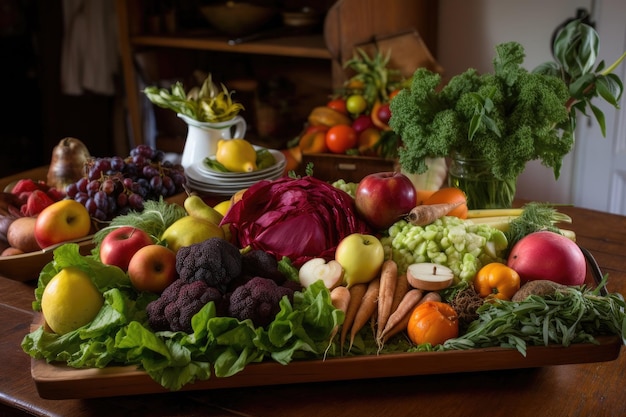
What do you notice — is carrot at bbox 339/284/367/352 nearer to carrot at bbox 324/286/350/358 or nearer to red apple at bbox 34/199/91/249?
carrot at bbox 324/286/350/358

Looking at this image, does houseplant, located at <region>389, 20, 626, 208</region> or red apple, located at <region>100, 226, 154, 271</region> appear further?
houseplant, located at <region>389, 20, 626, 208</region>

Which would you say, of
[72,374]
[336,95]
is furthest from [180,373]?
[336,95]

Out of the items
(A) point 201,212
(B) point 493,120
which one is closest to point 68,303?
(A) point 201,212

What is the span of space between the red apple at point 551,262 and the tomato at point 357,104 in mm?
1138

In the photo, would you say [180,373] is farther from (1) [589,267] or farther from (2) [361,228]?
(1) [589,267]

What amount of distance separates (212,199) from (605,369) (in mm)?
Result: 1041

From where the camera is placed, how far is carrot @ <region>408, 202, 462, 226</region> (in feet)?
4.46

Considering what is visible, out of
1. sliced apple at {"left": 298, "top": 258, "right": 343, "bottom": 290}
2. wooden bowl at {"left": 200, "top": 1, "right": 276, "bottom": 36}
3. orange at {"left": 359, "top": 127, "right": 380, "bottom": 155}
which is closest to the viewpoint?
sliced apple at {"left": 298, "top": 258, "right": 343, "bottom": 290}

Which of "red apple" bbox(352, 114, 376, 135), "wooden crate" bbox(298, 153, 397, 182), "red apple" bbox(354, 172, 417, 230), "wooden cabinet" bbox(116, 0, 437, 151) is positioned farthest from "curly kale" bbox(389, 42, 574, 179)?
"wooden cabinet" bbox(116, 0, 437, 151)

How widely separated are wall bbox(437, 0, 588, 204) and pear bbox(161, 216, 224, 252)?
65.2 inches

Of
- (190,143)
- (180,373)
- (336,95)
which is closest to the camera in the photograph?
(180,373)

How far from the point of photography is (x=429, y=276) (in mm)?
1252

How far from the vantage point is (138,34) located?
307 cm

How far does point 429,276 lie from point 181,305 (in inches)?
17.2
